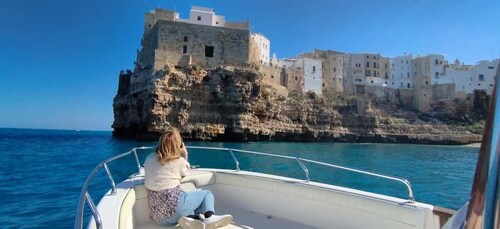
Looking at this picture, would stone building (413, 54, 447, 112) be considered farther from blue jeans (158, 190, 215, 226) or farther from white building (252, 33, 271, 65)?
blue jeans (158, 190, 215, 226)

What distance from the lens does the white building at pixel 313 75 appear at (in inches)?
2048

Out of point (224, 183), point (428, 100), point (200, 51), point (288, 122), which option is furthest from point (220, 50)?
point (428, 100)

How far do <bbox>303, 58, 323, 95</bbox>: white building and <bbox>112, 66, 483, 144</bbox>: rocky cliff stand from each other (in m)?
2.34

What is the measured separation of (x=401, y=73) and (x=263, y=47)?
2847cm

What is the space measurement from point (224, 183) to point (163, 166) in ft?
4.57

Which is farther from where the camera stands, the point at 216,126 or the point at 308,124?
the point at 308,124

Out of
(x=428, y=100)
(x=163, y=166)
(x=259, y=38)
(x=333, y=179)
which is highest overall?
(x=259, y=38)

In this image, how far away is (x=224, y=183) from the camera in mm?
4457

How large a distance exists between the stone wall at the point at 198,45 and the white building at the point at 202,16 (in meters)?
4.74

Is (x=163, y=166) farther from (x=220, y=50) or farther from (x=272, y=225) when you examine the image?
(x=220, y=50)

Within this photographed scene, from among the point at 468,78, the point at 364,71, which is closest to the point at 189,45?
the point at 364,71

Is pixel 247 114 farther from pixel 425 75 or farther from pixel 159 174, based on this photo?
pixel 425 75

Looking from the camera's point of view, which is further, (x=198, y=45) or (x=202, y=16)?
(x=202, y=16)

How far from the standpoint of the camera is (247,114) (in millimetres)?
37250
